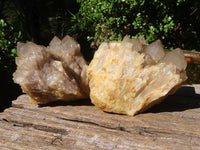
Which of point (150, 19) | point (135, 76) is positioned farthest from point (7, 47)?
point (135, 76)

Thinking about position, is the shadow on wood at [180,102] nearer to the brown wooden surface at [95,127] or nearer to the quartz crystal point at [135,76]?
the brown wooden surface at [95,127]

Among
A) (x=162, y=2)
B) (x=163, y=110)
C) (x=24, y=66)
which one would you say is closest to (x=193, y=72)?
(x=162, y=2)

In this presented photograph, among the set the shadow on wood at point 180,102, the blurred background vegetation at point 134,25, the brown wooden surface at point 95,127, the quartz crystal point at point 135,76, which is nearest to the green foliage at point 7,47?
the blurred background vegetation at point 134,25

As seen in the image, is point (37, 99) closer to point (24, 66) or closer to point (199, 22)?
point (24, 66)

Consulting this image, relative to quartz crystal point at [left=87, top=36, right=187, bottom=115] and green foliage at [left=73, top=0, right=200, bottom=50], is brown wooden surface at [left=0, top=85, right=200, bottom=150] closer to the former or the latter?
quartz crystal point at [left=87, top=36, right=187, bottom=115]

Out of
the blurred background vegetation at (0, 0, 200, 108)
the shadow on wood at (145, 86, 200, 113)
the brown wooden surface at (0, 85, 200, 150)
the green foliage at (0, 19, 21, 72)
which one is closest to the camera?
the brown wooden surface at (0, 85, 200, 150)

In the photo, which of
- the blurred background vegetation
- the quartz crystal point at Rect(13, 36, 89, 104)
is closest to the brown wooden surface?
the quartz crystal point at Rect(13, 36, 89, 104)

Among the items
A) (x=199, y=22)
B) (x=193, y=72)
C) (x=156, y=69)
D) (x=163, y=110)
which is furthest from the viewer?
(x=199, y=22)
